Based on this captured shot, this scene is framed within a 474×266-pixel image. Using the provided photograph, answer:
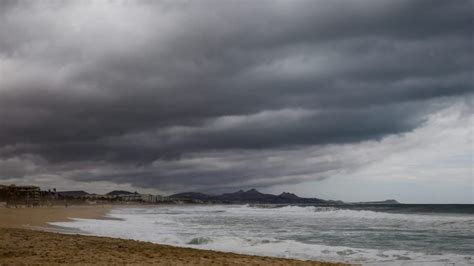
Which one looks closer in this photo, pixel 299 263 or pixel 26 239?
pixel 299 263

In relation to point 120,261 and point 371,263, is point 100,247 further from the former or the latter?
point 371,263

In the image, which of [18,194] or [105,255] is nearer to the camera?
[105,255]

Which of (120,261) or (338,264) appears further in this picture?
(338,264)

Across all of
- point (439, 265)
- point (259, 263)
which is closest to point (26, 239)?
point (259, 263)

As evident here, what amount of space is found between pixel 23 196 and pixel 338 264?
148338 millimetres

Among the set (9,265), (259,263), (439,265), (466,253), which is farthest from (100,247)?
(466,253)

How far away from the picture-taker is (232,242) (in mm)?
20562

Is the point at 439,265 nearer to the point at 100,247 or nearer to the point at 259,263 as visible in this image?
the point at 259,263

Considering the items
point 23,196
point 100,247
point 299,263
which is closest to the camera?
point 299,263

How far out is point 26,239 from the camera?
17797 millimetres

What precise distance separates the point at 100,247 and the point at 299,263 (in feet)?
22.2

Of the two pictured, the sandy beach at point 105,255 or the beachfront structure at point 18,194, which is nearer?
the sandy beach at point 105,255

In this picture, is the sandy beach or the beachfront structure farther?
the beachfront structure

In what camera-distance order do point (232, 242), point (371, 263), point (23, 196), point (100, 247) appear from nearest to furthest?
point (371, 263) → point (100, 247) → point (232, 242) → point (23, 196)
